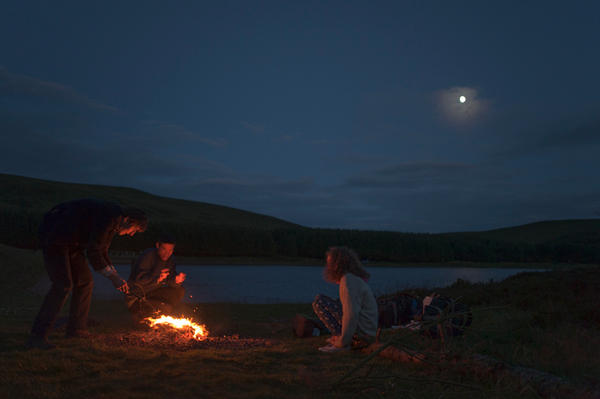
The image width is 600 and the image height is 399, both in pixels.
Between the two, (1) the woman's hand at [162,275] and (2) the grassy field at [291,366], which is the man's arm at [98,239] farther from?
(1) the woman's hand at [162,275]

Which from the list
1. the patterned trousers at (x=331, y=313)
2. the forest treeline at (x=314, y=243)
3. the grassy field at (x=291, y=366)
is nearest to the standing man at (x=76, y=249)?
the grassy field at (x=291, y=366)

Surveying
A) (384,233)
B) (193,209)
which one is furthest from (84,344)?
(193,209)

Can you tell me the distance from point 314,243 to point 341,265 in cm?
3624

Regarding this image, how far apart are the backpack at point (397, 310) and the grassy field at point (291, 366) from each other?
133 cm

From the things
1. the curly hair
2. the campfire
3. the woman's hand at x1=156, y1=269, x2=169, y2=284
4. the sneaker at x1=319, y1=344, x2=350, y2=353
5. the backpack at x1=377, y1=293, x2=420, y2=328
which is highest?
the curly hair

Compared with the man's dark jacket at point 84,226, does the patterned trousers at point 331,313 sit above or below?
below

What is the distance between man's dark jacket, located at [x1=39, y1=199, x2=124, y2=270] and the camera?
6051mm

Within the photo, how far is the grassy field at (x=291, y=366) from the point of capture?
404 cm

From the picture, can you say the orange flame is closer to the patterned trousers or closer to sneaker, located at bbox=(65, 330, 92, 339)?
sneaker, located at bbox=(65, 330, 92, 339)

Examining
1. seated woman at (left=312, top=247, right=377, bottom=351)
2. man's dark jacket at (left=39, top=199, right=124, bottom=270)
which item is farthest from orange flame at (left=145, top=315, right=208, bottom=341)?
seated woman at (left=312, top=247, right=377, bottom=351)

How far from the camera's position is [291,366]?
5.27m

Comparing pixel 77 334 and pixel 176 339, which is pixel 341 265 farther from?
pixel 77 334

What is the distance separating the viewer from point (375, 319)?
6.18 m

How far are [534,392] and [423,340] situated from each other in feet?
7.24
